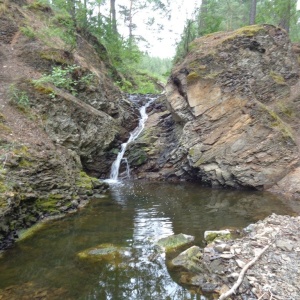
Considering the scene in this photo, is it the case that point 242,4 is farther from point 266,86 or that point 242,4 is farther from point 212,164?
point 212,164

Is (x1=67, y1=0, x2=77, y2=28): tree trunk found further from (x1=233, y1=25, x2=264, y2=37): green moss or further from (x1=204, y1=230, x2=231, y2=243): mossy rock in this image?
(x1=204, y1=230, x2=231, y2=243): mossy rock

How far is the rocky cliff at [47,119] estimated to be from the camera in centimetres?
870

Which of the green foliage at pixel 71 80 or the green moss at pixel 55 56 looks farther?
the green moss at pixel 55 56

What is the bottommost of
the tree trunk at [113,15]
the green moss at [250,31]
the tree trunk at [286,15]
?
the green moss at [250,31]

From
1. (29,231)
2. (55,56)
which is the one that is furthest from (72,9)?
(29,231)

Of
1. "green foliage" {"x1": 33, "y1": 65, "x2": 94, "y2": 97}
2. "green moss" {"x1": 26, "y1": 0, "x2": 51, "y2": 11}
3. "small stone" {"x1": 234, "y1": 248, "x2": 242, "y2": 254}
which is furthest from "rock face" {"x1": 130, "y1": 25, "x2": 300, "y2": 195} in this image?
"green moss" {"x1": 26, "y1": 0, "x2": 51, "y2": 11}

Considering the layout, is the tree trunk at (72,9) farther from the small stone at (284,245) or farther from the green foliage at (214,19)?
the small stone at (284,245)

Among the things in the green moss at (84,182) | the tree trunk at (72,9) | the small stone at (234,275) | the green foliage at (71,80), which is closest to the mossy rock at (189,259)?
the small stone at (234,275)

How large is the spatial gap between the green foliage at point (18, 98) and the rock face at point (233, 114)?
21.3 ft

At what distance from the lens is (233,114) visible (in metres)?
13.7

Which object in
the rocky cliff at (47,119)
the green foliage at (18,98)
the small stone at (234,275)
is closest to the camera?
the small stone at (234,275)

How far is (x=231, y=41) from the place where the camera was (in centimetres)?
1500

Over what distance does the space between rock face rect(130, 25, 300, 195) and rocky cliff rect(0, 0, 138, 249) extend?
286 centimetres

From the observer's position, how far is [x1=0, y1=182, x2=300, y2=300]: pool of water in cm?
549
